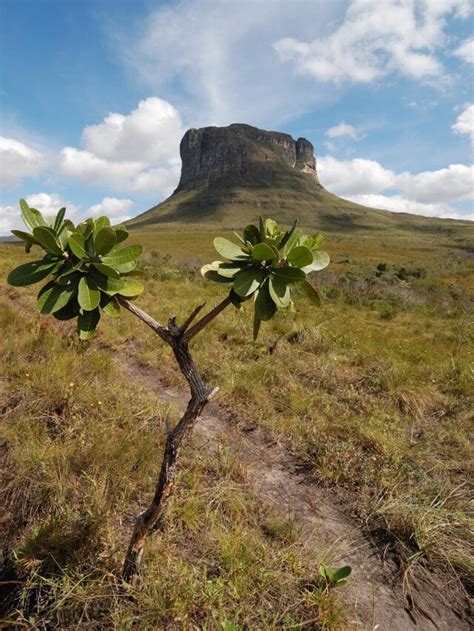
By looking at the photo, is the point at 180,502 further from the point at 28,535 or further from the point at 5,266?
the point at 5,266

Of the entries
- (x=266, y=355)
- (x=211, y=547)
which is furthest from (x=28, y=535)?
(x=266, y=355)

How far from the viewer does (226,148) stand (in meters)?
177

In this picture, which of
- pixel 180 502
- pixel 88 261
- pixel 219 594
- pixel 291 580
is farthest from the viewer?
pixel 180 502

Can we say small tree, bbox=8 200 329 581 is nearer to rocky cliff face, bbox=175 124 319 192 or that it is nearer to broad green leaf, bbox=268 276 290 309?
broad green leaf, bbox=268 276 290 309

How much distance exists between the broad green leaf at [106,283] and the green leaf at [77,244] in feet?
0.35

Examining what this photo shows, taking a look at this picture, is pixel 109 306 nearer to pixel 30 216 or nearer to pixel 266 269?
pixel 30 216

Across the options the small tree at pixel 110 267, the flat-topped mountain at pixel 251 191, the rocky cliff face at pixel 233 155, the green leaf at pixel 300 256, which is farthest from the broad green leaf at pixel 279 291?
the rocky cliff face at pixel 233 155

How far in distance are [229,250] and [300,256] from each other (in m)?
0.37

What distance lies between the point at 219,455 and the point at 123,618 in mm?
1835

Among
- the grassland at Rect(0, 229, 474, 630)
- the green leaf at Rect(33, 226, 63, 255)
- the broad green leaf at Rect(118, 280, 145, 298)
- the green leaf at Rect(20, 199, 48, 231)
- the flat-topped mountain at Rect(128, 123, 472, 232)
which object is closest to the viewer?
the green leaf at Rect(33, 226, 63, 255)

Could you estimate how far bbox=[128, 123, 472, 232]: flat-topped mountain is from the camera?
130 metres

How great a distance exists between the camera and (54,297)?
5.59ft

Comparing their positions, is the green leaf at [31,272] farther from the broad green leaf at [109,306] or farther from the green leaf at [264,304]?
the green leaf at [264,304]

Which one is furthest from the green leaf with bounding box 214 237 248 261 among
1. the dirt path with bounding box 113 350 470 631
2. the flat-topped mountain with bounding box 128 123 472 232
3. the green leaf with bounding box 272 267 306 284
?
the flat-topped mountain with bounding box 128 123 472 232
